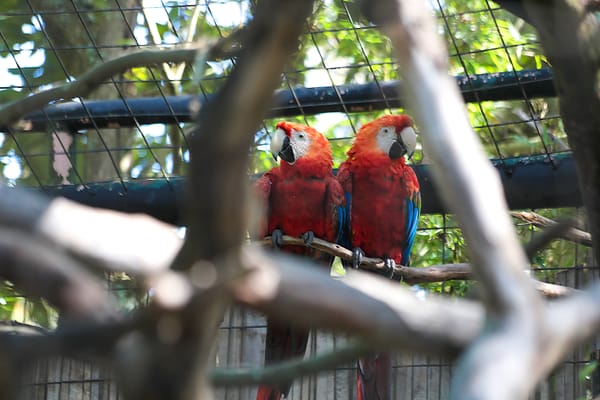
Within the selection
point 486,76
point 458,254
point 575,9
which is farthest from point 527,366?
point 458,254

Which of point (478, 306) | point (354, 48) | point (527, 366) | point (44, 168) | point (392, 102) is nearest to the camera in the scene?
point (527, 366)

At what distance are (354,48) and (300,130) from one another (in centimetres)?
123

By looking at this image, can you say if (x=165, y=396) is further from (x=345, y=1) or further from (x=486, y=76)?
(x=345, y=1)

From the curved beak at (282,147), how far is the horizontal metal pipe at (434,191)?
657 millimetres

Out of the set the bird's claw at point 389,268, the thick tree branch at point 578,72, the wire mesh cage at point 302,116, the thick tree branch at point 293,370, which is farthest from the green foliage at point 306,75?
the thick tree branch at point 293,370

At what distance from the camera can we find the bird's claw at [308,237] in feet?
11.3

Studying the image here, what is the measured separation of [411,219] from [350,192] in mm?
298

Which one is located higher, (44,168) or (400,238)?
(44,168)

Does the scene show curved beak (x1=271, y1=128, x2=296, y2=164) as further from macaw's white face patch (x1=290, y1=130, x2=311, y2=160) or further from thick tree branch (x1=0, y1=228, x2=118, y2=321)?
thick tree branch (x1=0, y1=228, x2=118, y2=321)

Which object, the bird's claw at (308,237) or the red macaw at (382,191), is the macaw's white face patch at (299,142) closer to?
the red macaw at (382,191)

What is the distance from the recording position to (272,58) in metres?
1.05

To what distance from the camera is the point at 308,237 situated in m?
3.62

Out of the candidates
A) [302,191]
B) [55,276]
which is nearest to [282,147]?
[302,191]

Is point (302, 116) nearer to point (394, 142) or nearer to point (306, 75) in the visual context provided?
point (394, 142)
